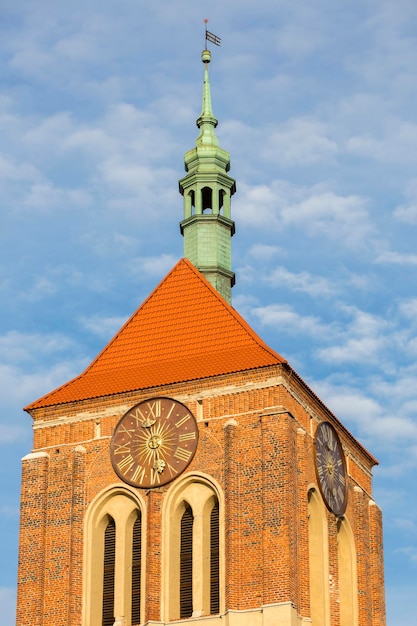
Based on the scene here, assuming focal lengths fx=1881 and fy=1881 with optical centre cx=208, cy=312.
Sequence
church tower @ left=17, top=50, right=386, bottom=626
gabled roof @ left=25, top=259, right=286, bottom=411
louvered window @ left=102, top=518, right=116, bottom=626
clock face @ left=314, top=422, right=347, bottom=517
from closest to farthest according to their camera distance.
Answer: church tower @ left=17, top=50, right=386, bottom=626 < louvered window @ left=102, top=518, right=116, bottom=626 < clock face @ left=314, top=422, right=347, bottom=517 < gabled roof @ left=25, top=259, right=286, bottom=411

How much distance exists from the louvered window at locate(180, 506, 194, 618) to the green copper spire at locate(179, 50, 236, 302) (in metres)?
9.04

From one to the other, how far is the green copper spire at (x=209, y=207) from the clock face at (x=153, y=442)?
22.6ft

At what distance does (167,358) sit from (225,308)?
6.92ft

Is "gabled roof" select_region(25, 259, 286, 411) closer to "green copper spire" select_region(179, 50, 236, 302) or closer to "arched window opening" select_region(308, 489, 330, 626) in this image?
"green copper spire" select_region(179, 50, 236, 302)

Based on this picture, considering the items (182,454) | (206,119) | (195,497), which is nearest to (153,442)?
(182,454)

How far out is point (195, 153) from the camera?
175ft

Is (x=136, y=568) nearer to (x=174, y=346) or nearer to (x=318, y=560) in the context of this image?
(x=318, y=560)

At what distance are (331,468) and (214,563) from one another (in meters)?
4.52

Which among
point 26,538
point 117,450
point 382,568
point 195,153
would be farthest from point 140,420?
point 195,153

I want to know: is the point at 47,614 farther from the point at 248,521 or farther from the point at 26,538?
the point at 248,521

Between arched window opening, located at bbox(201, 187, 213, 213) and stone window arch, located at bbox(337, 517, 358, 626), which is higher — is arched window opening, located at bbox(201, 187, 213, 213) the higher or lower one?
the higher one

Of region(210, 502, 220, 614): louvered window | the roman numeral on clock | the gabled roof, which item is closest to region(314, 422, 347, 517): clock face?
the gabled roof

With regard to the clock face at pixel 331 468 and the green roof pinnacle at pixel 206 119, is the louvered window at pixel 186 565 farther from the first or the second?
the green roof pinnacle at pixel 206 119

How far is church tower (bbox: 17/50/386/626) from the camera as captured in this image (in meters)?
41.9
